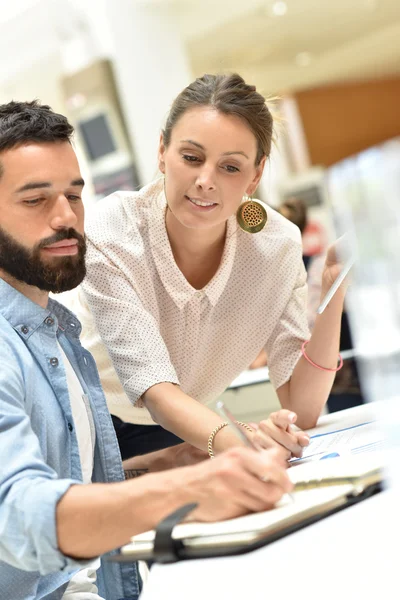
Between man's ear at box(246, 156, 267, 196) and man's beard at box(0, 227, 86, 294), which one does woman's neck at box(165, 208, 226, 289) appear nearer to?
man's ear at box(246, 156, 267, 196)

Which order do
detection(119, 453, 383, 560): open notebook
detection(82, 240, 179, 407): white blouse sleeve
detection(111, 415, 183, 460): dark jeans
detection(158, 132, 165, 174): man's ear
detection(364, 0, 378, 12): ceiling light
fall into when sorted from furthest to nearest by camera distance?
detection(364, 0, 378, 12): ceiling light
detection(111, 415, 183, 460): dark jeans
detection(158, 132, 165, 174): man's ear
detection(82, 240, 179, 407): white blouse sleeve
detection(119, 453, 383, 560): open notebook

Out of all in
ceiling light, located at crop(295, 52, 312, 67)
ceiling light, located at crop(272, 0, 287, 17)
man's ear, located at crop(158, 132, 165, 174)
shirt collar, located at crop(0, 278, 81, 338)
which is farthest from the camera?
ceiling light, located at crop(295, 52, 312, 67)

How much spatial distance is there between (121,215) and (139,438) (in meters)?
0.54

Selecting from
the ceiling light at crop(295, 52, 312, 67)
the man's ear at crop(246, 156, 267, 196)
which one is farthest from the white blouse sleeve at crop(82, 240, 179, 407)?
the ceiling light at crop(295, 52, 312, 67)

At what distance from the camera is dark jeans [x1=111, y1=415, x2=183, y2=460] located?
1.86 metres

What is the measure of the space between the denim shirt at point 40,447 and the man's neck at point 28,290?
22 mm

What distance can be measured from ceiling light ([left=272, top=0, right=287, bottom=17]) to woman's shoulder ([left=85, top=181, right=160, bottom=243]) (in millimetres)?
5701

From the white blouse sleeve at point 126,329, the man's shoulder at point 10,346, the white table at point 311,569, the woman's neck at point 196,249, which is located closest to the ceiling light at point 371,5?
the woman's neck at point 196,249

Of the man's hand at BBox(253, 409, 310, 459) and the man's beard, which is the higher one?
the man's beard

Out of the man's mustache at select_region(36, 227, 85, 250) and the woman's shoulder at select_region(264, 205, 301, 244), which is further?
the woman's shoulder at select_region(264, 205, 301, 244)

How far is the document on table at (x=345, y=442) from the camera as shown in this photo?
1129mm

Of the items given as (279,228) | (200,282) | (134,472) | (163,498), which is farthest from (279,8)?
(163,498)

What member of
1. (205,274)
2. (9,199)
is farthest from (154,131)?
(9,199)

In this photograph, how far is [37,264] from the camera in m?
1.21
